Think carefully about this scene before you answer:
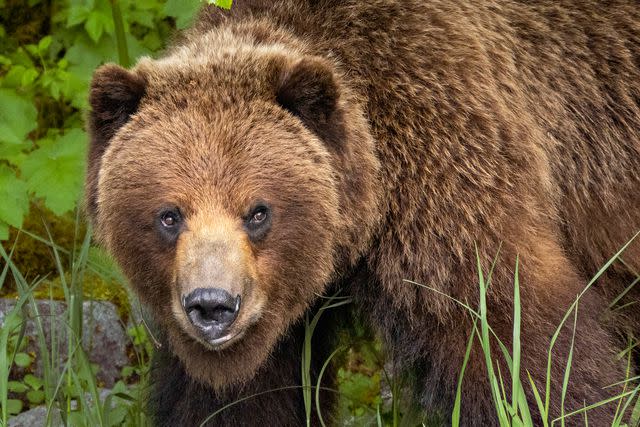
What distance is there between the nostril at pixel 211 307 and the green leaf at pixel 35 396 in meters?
2.87

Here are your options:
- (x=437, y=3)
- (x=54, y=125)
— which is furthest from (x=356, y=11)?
(x=54, y=125)

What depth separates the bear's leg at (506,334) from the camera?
4.64m

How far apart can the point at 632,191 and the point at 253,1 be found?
1.99 m

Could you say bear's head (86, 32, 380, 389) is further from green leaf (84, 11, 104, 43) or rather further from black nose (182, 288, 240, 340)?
green leaf (84, 11, 104, 43)

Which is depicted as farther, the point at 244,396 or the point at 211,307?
the point at 244,396

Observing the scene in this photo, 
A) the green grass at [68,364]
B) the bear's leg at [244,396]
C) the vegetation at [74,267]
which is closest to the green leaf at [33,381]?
the vegetation at [74,267]

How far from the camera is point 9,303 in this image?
7.57 m

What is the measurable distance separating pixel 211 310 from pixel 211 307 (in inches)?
1.8

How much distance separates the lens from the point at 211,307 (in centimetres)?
429

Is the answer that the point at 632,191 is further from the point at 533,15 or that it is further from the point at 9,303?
the point at 9,303

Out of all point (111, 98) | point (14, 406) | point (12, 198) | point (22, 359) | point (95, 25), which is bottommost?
point (14, 406)

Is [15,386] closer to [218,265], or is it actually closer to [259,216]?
[259,216]

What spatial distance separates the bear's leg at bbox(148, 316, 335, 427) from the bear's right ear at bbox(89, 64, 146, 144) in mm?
1151

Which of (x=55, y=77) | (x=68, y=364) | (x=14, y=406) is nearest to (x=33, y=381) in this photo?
(x=14, y=406)
